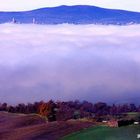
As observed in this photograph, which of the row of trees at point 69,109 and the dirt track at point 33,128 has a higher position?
the row of trees at point 69,109

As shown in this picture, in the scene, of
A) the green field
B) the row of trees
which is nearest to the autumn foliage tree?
the row of trees

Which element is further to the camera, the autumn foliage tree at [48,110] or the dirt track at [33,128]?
the autumn foliage tree at [48,110]

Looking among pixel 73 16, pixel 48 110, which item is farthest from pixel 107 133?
pixel 73 16

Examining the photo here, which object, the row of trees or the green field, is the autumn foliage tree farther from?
the green field

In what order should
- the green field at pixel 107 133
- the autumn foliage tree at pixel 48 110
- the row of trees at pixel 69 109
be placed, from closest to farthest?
1. the green field at pixel 107 133
2. the autumn foliage tree at pixel 48 110
3. the row of trees at pixel 69 109

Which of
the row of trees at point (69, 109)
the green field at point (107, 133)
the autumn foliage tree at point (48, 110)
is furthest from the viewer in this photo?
the row of trees at point (69, 109)

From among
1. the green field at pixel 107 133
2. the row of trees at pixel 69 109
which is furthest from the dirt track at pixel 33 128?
the row of trees at pixel 69 109

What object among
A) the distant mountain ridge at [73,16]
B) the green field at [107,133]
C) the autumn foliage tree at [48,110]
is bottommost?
the green field at [107,133]

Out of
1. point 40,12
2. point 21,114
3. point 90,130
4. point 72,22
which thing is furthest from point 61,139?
A: point 40,12

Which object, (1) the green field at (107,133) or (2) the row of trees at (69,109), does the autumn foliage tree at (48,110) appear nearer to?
(2) the row of trees at (69,109)
